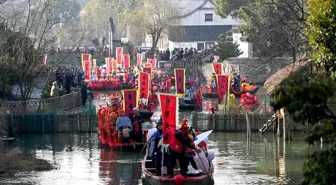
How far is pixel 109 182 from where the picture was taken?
2639cm

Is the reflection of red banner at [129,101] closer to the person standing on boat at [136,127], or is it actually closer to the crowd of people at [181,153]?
the person standing on boat at [136,127]

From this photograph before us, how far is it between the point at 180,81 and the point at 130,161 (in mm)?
14846

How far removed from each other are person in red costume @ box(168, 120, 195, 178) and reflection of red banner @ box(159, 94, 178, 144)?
66 centimetres

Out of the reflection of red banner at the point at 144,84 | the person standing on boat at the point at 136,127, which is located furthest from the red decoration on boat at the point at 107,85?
the person standing on boat at the point at 136,127

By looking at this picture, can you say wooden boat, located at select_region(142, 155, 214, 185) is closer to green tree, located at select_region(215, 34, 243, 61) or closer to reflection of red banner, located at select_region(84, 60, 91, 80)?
reflection of red banner, located at select_region(84, 60, 91, 80)

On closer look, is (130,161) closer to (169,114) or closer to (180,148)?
(169,114)

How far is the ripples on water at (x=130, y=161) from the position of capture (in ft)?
87.6

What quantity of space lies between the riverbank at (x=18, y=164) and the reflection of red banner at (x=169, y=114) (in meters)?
4.72

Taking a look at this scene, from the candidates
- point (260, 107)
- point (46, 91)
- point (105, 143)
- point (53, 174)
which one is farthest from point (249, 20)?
point (53, 174)

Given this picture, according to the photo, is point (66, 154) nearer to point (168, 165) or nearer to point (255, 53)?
point (168, 165)

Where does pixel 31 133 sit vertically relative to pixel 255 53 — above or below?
below

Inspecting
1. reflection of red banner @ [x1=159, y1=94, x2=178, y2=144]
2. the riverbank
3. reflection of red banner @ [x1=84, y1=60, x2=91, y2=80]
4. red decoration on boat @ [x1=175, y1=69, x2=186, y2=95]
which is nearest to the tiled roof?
reflection of red banner @ [x1=84, y1=60, x2=91, y2=80]

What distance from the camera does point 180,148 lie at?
78.1 ft

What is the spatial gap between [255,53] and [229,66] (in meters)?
2.49
